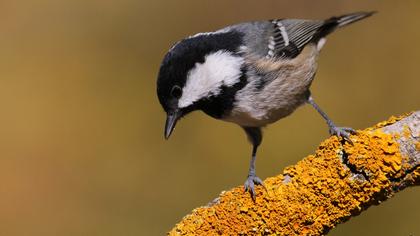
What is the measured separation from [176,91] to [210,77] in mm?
173

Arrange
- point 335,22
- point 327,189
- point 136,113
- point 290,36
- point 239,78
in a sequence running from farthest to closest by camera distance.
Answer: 1. point 136,113
2. point 335,22
3. point 290,36
4. point 239,78
5. point 327,189

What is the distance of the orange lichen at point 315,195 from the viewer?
215 centimetres

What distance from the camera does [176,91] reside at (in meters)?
2.70

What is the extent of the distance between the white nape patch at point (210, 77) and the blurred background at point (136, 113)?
4.07 ft

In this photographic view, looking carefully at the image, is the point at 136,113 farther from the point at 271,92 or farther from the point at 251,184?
the point at 251,184

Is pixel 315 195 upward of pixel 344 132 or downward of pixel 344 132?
downward

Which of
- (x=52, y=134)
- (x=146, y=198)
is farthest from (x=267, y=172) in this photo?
(x=52, y=134)

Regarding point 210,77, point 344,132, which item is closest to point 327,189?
point 344,132

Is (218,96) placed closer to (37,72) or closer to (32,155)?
(32,155)

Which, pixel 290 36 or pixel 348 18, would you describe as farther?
pixel 348 18

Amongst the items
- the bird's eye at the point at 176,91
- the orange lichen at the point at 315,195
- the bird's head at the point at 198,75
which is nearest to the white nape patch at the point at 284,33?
the bird's head at the point at 198,75

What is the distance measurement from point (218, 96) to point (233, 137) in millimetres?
1560

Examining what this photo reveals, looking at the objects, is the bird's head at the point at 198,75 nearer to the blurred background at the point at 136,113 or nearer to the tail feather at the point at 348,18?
the tail feather at the point at 348,18

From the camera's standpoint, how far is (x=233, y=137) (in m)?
4.34
